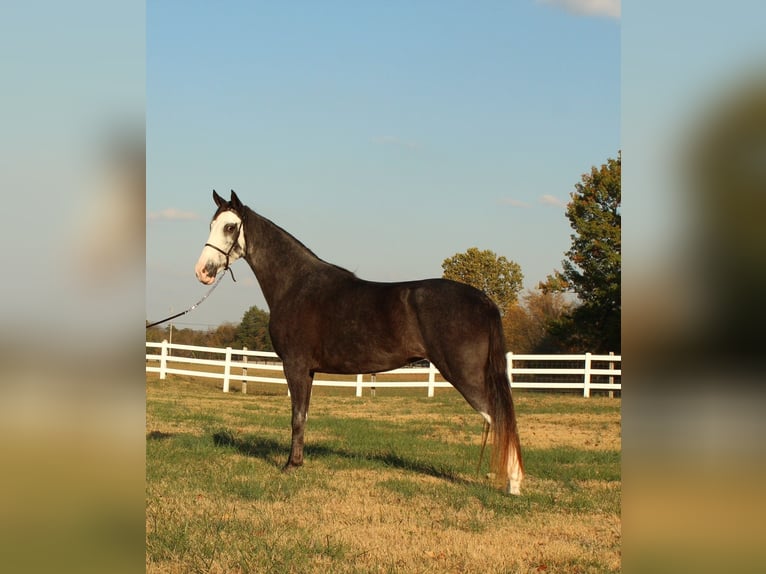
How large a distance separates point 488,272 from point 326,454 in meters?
38.6

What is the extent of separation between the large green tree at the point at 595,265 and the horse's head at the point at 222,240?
20894mm

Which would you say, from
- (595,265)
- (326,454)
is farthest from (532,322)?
(326,454)

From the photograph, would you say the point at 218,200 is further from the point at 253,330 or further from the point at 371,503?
the point at 253,330

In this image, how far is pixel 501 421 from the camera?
636 centimetres

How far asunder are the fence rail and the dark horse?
1269 mm

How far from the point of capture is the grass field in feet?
14.6

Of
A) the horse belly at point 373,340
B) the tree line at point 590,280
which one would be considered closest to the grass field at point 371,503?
the horse belly at point 373,340

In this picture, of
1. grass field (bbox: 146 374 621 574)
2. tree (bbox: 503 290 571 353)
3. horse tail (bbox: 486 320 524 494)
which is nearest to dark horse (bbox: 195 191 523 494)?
horse tail (bbox: 486 320 524 494)

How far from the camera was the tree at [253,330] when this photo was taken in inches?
1768

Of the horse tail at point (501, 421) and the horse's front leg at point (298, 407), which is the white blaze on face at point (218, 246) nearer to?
the horse's front leg at point (298, 407)

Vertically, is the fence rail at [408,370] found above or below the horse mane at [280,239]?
below
